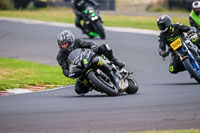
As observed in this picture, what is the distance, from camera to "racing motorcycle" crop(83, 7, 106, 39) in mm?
24422

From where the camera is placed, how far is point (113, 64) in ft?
38.0

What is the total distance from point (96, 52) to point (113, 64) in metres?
0.39

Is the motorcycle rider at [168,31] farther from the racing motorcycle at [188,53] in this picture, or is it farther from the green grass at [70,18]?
the green grass at [70,18]

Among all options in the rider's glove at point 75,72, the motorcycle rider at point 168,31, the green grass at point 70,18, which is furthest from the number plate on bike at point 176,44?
the green grass at point 70,18

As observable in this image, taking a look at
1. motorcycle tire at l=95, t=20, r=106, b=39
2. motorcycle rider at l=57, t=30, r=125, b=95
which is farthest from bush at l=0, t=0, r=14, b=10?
motorcycle rider at l=57, t=30, r=125, b=95

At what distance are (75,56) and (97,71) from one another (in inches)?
19.1

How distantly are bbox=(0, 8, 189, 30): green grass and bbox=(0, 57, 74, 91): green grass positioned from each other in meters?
12.9

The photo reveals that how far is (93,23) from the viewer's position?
24.7 meters

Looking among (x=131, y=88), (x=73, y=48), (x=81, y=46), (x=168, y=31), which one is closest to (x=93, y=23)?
(x=168, y=31)

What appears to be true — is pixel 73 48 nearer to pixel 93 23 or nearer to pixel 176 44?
pixel 176 44

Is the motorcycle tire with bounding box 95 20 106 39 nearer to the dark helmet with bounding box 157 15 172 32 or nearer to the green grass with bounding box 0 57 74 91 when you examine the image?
the green grass with bounding box 0 57 74 91

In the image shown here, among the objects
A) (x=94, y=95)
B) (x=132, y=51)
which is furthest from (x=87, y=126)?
(x=132, y=51)

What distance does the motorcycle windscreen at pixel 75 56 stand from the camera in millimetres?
10914

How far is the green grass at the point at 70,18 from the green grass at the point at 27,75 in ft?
42.4
